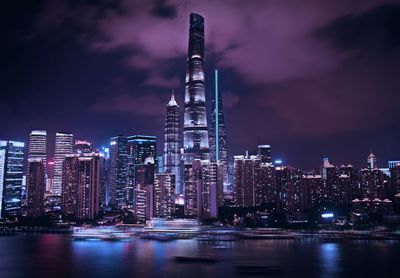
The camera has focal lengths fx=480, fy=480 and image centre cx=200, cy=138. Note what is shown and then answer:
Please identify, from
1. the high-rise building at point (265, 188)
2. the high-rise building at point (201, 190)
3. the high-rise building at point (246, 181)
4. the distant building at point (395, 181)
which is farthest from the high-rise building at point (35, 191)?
the distant building at point (395, 181)

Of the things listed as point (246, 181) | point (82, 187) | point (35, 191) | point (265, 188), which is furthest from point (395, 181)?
point (35, 191)

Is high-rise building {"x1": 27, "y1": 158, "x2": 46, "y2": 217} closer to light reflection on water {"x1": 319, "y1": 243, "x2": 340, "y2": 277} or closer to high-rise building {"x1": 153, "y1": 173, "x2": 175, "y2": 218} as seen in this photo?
high-rise building {"x1": 153, "y1": 173, "x2": 175, "y2": 218}

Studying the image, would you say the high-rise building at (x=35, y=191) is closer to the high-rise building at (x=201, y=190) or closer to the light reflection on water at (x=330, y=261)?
the high-rise building at (x=201, y=190)

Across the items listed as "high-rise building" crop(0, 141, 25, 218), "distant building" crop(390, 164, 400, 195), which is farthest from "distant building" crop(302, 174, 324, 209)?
"high-rise building" crop(0, 141, 25, 218)

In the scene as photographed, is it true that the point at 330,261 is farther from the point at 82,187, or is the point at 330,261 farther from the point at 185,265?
the point at 82,187

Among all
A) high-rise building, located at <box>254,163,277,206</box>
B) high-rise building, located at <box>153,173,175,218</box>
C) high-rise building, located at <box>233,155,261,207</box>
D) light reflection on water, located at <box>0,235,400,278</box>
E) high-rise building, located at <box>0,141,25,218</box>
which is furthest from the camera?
high-rise building, located at <box>0,141,25,218</box>
